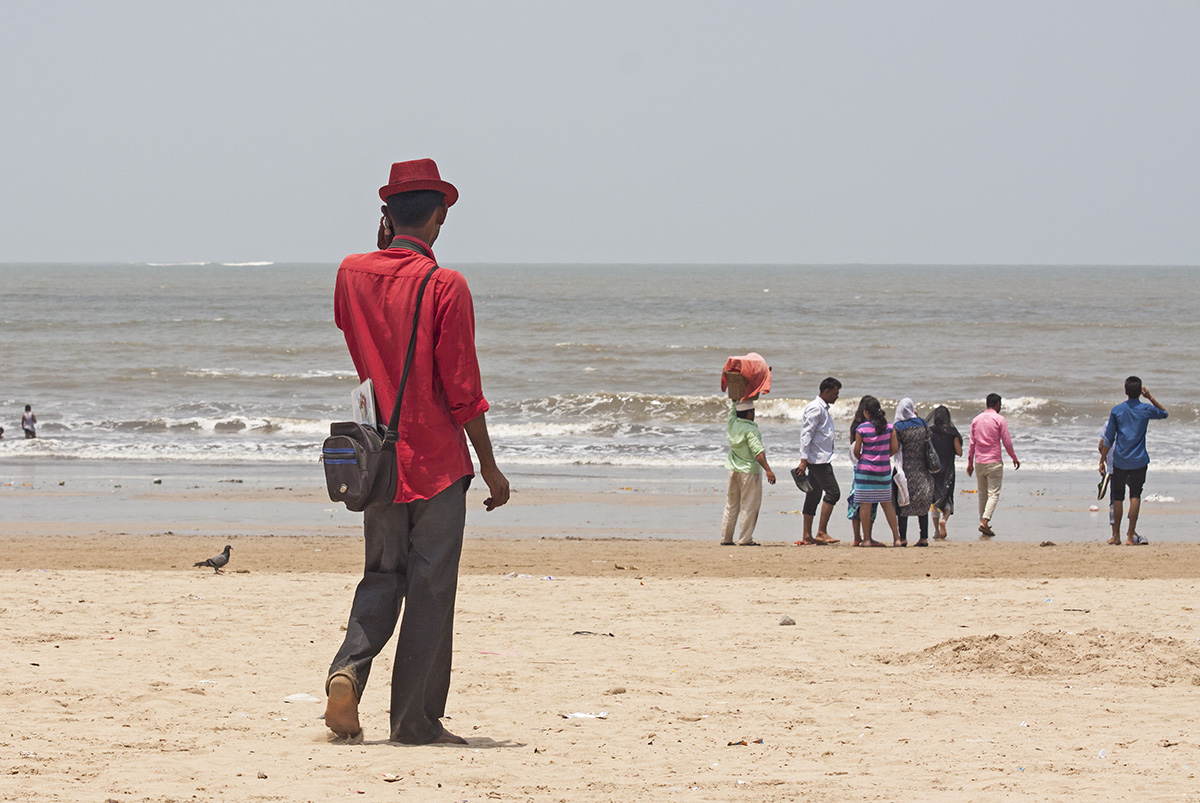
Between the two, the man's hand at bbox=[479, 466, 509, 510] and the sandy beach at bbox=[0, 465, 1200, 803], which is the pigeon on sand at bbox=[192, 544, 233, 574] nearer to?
the sandy beach at bbox=[0, 465, 1200, 803]

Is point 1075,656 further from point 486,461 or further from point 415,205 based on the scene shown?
point 415,205

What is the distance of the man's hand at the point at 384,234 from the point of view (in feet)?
13.7

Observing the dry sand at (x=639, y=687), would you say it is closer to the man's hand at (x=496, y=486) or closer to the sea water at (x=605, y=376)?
the man's hand at (x=496, y=486)

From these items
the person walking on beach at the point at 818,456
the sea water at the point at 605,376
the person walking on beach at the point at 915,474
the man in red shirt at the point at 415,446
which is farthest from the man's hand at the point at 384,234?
the sea water at the point at 605,376

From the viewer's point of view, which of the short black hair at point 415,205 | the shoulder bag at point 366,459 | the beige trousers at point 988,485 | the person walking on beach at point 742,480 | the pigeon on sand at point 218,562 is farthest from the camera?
the beige trousers at point 988,485

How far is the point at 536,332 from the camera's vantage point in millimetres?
54406

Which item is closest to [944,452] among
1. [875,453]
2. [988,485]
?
[988,485]

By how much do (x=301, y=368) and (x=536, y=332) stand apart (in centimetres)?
1816

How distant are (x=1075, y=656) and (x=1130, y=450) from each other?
6.49 metres

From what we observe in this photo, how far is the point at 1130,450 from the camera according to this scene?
11.6 metres

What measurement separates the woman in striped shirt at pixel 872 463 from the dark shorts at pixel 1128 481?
220 centimetres

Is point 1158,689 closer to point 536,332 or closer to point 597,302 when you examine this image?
point 536,332

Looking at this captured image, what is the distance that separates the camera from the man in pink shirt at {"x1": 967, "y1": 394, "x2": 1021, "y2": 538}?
1258 cm

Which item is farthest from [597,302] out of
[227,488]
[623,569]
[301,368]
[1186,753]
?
[1186,753]
